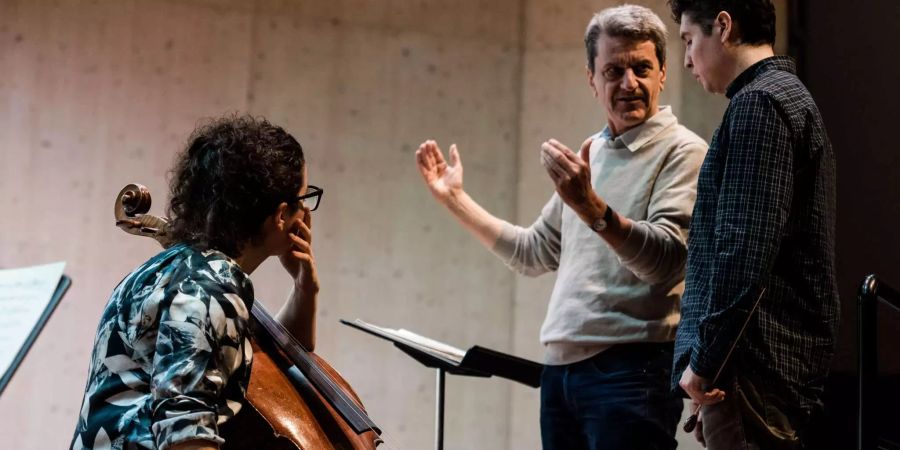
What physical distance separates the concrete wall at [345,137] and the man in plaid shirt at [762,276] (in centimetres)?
234

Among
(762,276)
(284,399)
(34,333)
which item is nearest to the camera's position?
(284,399)

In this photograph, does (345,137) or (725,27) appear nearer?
(725,27)

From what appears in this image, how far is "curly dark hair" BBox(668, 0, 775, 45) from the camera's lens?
2018 millimetres

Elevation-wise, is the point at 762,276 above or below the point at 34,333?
above

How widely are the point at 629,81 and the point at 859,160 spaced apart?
155 cm

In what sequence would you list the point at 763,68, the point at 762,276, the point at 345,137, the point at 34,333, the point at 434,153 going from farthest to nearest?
the point at 345,137
the point at 434,153
the point at 34,333
the point at 763,68
the point at 762,276

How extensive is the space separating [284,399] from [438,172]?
4.97 feet

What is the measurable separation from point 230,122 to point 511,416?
11.3ft

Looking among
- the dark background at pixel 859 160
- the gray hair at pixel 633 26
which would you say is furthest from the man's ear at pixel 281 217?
the dark background at pixel 859 160

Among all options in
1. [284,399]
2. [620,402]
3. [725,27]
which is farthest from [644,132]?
[284,399]

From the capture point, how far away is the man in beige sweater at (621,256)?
89.0 inches

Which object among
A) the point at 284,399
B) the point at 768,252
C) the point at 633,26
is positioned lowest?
the point at 284,399

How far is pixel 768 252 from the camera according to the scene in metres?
1.78

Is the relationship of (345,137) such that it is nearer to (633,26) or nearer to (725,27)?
(633,26)
